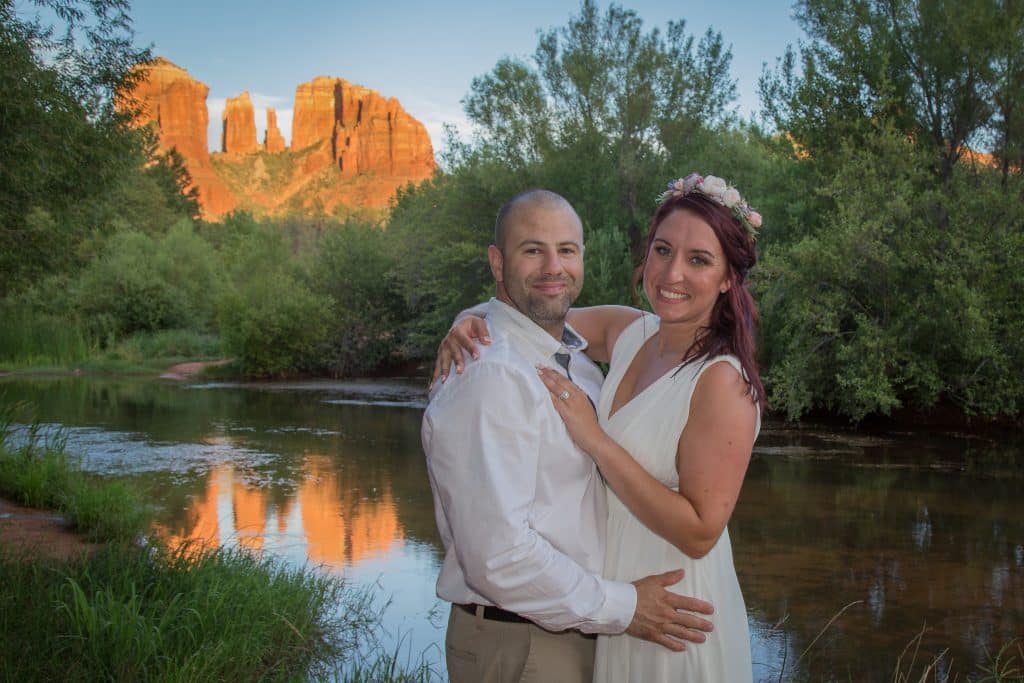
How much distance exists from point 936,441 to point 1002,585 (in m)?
7.43

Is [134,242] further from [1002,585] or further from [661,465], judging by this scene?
[661,465]

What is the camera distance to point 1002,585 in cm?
925

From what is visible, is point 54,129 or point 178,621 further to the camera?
point 54,129

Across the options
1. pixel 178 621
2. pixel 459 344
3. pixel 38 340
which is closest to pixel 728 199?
pixel 459 344

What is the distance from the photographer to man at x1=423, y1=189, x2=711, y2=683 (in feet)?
7.32

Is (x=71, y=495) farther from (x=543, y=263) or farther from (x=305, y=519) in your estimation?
(x=543, y=263)

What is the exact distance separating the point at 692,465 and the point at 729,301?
0.52m

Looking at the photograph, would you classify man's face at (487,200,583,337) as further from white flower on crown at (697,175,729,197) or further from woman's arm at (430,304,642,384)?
white flower on crown at (697,175,729,197)

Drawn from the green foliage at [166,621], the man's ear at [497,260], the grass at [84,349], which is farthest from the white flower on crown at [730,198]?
the grass at [84,349]

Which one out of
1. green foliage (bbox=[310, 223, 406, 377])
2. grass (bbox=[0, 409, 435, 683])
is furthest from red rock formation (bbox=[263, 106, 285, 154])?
grass (bbox=[0, 409, 435, 683])

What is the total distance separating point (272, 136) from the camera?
510 feet

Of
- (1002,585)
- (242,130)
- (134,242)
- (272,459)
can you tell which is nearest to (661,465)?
(1002,585)

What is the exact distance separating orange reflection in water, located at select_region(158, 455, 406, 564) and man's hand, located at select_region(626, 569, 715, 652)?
7.43 m

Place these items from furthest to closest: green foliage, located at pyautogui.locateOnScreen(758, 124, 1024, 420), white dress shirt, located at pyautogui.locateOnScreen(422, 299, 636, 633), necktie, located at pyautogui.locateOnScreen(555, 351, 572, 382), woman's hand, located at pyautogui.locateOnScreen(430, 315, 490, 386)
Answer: green foliage, located at pyautogui.locateOnScreen(758, 124, 1024, 420), necktie, located at pyautogui.locateOnScreen(555, 351, 572, 382), woman's hand, located at pyautogui.locateOnScreen(430, 315, 490, 386), white dress shirt, located at pyautogui.locateOnScreen(422, 299, 636, 633)
